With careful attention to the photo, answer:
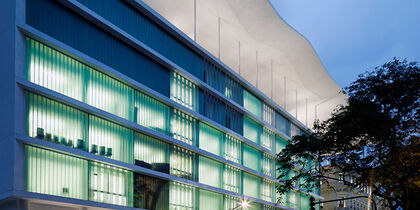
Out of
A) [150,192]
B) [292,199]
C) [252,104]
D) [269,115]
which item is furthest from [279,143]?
[150,192]

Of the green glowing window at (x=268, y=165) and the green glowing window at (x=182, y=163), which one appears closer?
the green glowing window at (x=182, y=163)

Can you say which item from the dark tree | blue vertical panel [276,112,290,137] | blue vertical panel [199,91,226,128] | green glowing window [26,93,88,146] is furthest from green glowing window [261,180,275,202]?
green glowing window [26,93,88,146]

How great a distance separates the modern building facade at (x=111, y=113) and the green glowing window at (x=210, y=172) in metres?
0.08

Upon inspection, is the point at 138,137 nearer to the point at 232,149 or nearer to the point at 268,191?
the point at 232,149

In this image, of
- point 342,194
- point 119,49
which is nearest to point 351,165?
point 119,49

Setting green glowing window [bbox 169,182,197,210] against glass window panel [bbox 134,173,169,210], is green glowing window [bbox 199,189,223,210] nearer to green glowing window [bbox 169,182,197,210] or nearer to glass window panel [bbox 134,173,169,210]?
green glowing window [bbox 169,182,197,210]

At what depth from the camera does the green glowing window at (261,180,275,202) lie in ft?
179

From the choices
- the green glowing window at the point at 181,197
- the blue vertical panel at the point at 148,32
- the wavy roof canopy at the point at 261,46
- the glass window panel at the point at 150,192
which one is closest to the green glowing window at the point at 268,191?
the wavy roof canopy at the point at 261,46

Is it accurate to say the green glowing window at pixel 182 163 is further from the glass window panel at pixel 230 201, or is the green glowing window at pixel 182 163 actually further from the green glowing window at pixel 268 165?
the green glowing window at pixel 268 165

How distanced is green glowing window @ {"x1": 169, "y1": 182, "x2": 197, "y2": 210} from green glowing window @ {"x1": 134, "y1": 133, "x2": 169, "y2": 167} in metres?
2.07

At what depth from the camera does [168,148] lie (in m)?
36.9

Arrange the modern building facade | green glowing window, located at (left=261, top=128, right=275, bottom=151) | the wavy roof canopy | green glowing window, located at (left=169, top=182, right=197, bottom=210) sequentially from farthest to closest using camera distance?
1. green glowing window, located at (left=261, top=128, right=275, bottom=151)
2. the wavy roof canopy
3. green glowing window, located at (left=169, top=182, right=197, bottom=210)
4. the modern building facade

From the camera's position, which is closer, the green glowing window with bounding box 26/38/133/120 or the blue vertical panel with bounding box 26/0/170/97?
the green glowing window with bounding box 26/38/133/120

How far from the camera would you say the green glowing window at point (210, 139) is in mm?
42534
